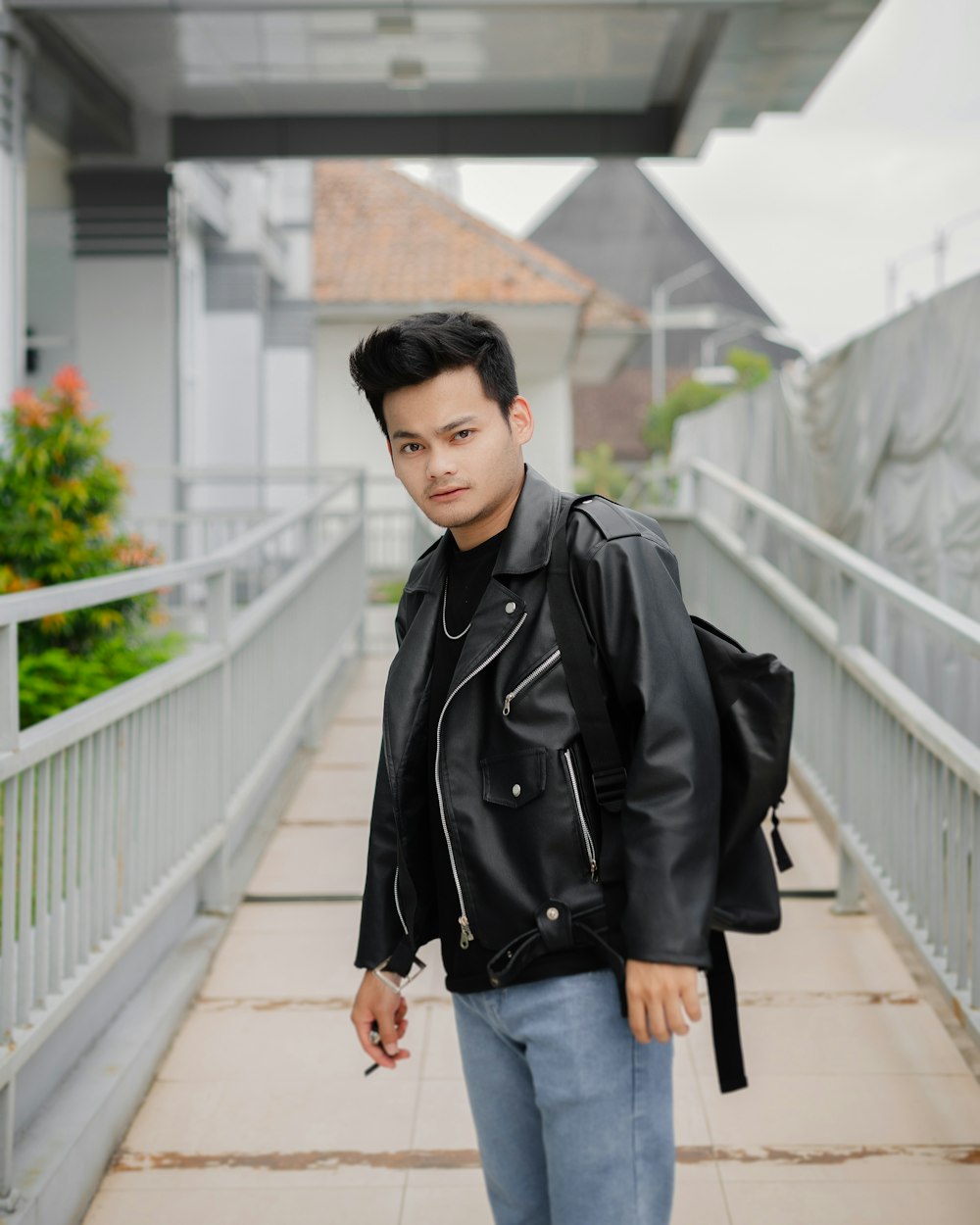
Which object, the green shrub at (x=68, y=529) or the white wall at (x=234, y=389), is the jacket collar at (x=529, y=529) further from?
the white wall at (x=234, y=389)

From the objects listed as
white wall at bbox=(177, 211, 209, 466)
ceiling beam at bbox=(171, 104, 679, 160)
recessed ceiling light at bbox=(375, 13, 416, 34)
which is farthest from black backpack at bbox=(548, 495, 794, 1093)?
white wall at bbox=(177, 211, 209, 466)

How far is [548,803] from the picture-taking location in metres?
1.65

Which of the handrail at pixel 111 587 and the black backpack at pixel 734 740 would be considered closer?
the black backpack at pixel 734 740

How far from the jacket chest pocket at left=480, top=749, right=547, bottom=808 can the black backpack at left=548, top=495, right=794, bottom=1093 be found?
6 cm

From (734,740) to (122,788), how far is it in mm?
1991

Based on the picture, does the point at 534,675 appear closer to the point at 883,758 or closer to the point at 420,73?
the point at 883,758

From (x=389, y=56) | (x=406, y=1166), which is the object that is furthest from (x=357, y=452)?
(x=406, y=1166)

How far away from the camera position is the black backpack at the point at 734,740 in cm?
163

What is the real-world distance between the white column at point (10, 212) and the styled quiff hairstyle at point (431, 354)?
19.7 feet

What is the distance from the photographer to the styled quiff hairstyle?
1.70m

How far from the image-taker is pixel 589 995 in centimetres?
167

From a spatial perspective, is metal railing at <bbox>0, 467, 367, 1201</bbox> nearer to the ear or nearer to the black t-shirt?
the black t-shirt

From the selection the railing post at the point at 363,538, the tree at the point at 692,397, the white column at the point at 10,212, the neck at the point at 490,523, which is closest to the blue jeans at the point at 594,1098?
the neck at the point at 490,523

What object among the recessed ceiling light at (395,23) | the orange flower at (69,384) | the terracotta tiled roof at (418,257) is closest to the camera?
the orange flower at (69,384)
